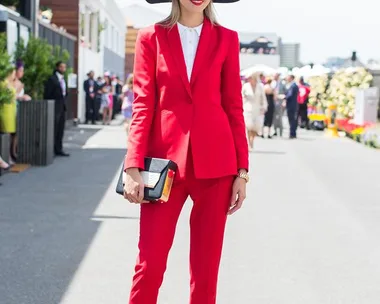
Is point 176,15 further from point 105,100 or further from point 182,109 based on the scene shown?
point 105,100

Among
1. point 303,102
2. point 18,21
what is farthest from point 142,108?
point 303,102

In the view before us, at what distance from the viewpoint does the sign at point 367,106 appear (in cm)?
2872

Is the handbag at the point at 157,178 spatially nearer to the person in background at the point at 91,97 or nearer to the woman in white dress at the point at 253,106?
the woman in white dress at the point at 253,106

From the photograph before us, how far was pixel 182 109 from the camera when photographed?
161 inches

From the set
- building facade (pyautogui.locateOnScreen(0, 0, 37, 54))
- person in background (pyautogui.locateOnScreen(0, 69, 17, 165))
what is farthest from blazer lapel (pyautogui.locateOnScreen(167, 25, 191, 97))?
building facade (pyautogui.locateOnScreen(0, 0, 37, 54))

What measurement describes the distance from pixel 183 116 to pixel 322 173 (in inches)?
468

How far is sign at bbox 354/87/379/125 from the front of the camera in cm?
2872

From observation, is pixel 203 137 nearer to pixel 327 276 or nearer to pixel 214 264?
pixel 214 264

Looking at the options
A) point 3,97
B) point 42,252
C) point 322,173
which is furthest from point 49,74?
point 42,252

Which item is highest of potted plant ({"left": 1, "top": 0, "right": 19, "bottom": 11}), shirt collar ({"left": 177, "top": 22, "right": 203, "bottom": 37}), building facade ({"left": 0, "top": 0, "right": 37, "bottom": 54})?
potted plant ({"left": 1, "top": 0, "right": 19, "bottom": 11})

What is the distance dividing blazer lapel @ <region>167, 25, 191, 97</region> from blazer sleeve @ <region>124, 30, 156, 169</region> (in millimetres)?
87

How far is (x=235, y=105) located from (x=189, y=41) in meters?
0.34

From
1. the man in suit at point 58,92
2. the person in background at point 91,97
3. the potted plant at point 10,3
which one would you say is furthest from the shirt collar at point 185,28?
the person in background at point 91,97

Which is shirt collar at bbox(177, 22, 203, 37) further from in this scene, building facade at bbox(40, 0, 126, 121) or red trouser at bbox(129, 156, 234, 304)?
building facade at bbox(40, 0, 126, 121)
